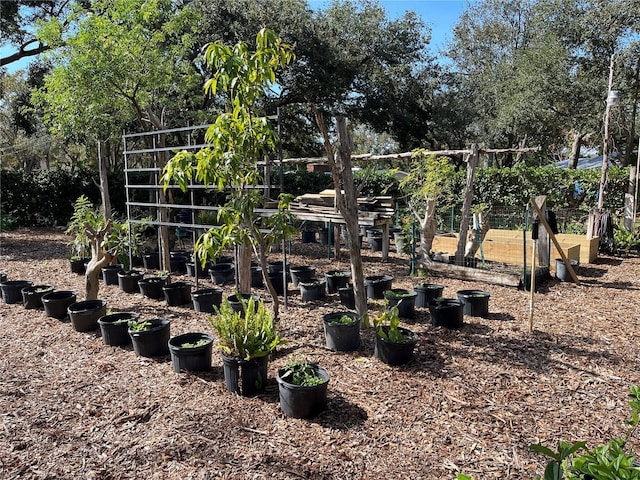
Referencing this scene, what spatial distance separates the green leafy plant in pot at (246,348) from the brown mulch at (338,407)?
0.15 m

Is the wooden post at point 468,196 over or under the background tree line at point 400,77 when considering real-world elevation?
under

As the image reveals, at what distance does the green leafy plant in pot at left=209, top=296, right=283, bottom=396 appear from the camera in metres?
3.45

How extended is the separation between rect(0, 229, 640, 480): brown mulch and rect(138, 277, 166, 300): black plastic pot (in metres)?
1.15

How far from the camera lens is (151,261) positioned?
27.7 ft

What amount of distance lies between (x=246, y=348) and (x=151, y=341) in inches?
51.3

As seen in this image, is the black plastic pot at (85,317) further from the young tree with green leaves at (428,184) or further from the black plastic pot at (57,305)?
the young tree with green leaves at (428,184)

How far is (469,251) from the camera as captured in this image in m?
7.75

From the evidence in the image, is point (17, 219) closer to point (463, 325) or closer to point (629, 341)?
point (463, 325)

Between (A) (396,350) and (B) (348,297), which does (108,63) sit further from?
(A) (396,350)

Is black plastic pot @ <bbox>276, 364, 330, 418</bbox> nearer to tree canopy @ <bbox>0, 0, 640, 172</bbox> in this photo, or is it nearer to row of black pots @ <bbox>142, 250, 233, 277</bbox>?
row of black pots @ <bbox>142, 250, 233, 277</bbox>

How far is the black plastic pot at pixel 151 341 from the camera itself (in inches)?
167

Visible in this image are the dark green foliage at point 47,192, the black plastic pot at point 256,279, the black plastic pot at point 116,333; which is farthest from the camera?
the dark green foliage at point 47,192

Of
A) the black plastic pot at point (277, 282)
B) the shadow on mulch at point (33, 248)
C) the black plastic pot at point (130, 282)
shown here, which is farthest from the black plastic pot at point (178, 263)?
the shadow on mulch at point (33, 248)

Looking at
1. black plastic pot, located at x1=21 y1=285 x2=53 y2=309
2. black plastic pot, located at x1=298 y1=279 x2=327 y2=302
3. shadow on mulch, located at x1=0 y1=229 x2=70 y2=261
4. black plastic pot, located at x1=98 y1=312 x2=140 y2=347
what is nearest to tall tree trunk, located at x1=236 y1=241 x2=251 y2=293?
black plastic pot, located at x1=298 y1=279 x2=327 y2=302
